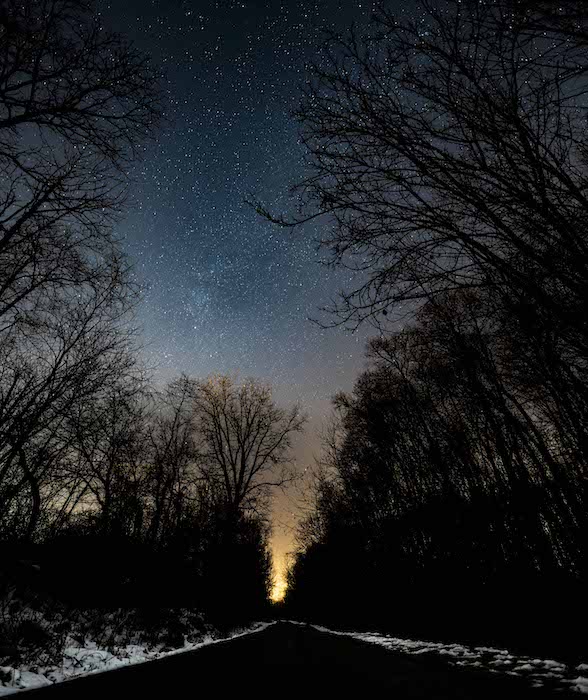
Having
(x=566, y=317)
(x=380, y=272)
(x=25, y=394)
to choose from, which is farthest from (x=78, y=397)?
(x=566, y=317)

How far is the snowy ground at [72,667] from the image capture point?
11.6ft

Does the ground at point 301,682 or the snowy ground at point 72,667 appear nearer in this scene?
the ground at point 301,682

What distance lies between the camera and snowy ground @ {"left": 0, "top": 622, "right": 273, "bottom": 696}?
11.6ft

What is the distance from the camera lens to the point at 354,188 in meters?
3.41

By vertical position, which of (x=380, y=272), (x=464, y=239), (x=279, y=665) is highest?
(x=380, y=272)

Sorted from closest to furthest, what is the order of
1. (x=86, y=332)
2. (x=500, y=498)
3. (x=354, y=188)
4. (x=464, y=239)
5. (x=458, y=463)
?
(x=464, y=239) → (x=354, y=188) → (x=86, y=332) → (x=500, y=498) → (x=458, y=463)

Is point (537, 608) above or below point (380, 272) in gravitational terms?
below

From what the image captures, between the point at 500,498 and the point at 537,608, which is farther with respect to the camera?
the point at 500,498

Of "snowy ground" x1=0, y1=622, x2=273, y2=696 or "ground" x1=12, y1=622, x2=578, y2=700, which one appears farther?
"snowy ground" x1=0, y1=622, x2=273, y2=696

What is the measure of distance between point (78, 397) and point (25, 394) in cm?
88

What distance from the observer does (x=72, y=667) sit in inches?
181

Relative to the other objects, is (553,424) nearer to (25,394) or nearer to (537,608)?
(537,608)

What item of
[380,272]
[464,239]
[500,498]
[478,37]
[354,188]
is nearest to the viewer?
[478,37]

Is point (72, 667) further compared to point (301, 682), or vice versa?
point (72, 667)
